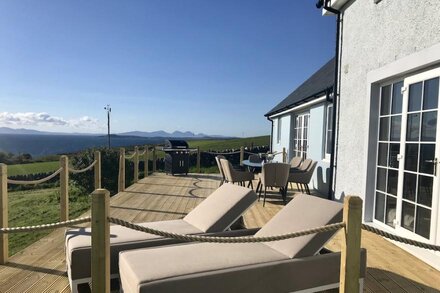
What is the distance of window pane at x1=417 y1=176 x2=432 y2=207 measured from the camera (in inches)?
157

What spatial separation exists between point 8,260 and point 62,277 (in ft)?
3.15

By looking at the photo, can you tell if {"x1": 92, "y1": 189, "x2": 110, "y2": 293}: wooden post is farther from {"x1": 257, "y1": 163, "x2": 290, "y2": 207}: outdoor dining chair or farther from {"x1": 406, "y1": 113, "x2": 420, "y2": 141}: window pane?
{"x1": 257, "y1": 163, "x2": 290, "y2": 207}: outdoor dining chair

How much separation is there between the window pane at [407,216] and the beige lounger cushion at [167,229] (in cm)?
225

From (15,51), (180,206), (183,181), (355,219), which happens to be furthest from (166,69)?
(355,219)

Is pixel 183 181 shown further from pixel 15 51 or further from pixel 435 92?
pixel 15 51

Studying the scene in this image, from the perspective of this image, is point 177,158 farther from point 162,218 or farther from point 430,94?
point 430,94

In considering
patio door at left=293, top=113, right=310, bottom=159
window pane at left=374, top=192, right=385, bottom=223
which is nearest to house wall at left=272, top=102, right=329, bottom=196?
patio door at left=293, top=113, right=310, bottom=159

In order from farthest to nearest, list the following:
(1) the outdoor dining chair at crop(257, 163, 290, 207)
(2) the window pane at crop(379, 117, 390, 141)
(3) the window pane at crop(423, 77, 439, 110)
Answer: (1) the outdoor dining chair at crop(257, 163, 290, 207) < (2) the window pane at crop(379, 117, 390, 141) < (3) the window pane at crop(423, 77, 439, 110)

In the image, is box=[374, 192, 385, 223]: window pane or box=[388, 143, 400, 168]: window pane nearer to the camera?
box=[388, 143, 400, 168]: window pane

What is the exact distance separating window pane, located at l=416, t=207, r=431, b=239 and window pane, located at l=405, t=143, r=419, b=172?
54cm

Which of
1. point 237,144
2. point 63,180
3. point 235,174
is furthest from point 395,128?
point 237,144

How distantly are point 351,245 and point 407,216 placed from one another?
2.71 m

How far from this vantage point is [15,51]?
19.5m

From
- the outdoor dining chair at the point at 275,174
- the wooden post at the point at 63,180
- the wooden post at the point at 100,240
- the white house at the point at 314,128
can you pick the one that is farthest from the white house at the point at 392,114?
the wooden post at the point at 63,180
